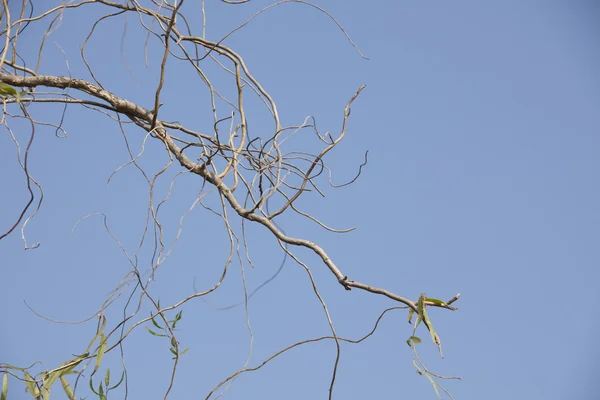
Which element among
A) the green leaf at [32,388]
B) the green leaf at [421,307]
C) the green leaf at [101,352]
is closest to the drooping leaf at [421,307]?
the green leaf at [421,307]

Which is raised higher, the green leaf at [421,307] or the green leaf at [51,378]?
the green leaf at [51,378]

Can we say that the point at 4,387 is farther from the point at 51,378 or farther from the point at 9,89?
the point at 9,89

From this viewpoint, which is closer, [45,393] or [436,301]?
[436,301]

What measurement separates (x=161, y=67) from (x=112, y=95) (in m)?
0.14

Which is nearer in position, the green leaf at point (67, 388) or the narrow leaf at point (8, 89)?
the narrow leaf at point (8, 89)

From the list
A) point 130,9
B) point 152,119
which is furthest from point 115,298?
point 130,9

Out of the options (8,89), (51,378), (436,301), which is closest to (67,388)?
(51,378)

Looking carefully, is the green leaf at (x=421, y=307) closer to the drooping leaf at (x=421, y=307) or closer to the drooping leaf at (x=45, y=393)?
the drooping leaf at (x=421, y=307)

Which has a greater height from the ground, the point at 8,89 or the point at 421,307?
the point at 8,89

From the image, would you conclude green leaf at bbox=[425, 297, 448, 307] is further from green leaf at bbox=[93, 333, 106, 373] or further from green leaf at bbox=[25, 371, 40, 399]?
green leaf at bbox=[25, 371, 40, 399]

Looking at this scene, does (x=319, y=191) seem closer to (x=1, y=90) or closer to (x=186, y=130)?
(x=186, y=130)

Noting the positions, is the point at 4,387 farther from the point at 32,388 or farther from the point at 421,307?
the point at 421,307

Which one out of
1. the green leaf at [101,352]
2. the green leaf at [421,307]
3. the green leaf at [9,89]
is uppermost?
the green leaf at [9,89]

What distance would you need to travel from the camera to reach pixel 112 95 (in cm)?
119
